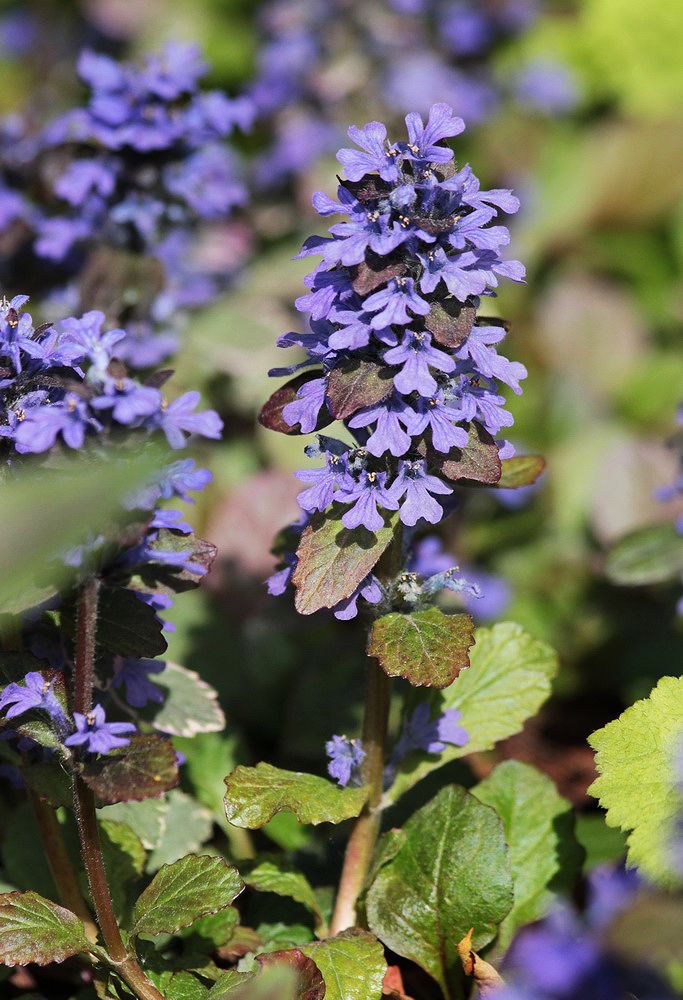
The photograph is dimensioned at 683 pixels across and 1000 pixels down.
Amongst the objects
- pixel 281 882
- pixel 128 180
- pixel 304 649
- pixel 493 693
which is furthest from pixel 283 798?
pixel 128 180

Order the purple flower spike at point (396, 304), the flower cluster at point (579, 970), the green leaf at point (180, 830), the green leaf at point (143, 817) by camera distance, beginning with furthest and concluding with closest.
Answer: the green leaf at point (180, 830), the green leaf at point (143, 817), the purple flower spike at point (396, 304), the flower cluster at point (579, 970)

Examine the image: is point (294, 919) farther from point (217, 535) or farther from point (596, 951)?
point (217, 535)

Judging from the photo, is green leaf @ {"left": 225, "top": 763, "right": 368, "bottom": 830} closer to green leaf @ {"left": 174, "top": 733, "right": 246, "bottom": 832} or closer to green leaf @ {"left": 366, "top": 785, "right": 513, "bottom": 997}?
green leaf @ {"left": 366, "top": 785, "right": 513, "bottom": 997}

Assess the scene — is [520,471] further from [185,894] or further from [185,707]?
[185,894]

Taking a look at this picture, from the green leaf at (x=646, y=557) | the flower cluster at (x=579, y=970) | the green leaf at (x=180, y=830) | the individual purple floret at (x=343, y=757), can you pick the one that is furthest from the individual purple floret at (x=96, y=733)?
the green leaf at (x=646, y=557)

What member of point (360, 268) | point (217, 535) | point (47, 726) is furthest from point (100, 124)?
point (47, 726)

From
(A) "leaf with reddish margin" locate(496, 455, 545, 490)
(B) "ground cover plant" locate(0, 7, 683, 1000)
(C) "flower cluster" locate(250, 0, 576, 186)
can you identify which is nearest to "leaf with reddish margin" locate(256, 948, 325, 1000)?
(B) "ground cover plant" locate(0, 7, 683, 1000)

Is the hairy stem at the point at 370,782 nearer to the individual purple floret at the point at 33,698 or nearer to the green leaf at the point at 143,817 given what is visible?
the green leaf at the point at 143,817
